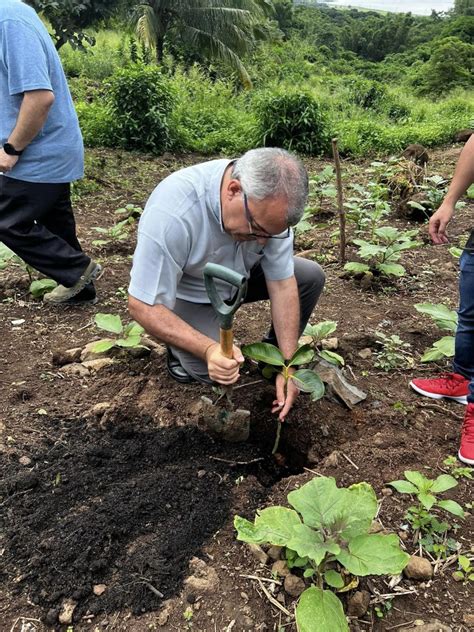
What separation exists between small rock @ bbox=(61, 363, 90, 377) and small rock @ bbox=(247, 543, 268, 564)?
4.31 feet

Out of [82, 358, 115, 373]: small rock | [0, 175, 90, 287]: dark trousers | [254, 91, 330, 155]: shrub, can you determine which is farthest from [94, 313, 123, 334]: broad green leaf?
[254, 91, 330, 155]: shrub

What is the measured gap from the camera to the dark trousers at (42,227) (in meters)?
2.94

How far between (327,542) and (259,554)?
12.3 inches

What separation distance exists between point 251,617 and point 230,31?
2105cm

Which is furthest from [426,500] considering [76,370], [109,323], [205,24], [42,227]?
[205,24]

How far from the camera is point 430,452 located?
2125mm

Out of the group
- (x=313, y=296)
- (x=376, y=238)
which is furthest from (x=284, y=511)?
(x=376, y=238)

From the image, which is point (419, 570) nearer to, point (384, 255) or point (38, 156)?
point (384, 255)

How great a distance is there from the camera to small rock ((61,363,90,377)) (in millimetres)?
2639

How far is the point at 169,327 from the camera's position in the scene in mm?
1997

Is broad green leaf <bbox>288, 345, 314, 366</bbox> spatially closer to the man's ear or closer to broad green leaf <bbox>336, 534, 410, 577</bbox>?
the man's ear

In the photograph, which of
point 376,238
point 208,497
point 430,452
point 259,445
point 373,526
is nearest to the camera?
point 373,526

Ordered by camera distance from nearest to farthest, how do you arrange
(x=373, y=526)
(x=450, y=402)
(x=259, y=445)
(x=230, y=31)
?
(x=373, y=526) → (x=259, y=445) → (x=450, y=402) → (x=230, y=31)

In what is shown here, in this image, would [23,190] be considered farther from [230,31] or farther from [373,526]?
[230,31]
